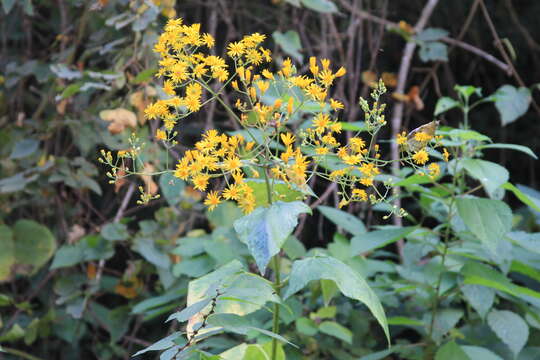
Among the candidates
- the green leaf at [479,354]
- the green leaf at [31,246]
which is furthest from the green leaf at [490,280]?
the green leaf at [31,246]

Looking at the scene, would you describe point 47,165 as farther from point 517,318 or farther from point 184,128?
point 517,318

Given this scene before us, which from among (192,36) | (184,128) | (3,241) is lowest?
(3,241)

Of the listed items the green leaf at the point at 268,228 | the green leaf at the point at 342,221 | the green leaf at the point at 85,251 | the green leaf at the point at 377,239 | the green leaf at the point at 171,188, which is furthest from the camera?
the green leaf at the point at 85,251

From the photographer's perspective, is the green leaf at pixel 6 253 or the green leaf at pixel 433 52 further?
the green leaf at pixel 433 52

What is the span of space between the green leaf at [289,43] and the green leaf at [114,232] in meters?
0.75

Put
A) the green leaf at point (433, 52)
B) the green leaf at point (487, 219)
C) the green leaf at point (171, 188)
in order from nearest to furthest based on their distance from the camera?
the green leaf at point (487, 219) → the green leaf at point (171, 188) → the green leaf at point (433, 52)

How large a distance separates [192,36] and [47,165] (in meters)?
1.20

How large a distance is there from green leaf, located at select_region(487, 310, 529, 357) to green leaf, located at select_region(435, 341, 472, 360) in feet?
0.39

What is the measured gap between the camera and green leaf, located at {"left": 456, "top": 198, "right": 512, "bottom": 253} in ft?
4.53

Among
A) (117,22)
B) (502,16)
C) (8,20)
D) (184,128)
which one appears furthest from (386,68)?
(8,20)

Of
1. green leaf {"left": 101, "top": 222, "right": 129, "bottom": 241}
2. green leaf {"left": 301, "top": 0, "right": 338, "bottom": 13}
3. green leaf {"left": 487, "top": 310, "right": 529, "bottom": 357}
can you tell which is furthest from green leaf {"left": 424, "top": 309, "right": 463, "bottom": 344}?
green leaf {"left": 301, "top": 0, "right": 338, "bottom": 13}

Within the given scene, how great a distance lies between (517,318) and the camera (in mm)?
1523

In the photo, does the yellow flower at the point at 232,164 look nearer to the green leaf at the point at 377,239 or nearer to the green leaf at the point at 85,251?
the green leaf at the point at 377,239

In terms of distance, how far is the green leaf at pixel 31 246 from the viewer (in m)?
2.13
